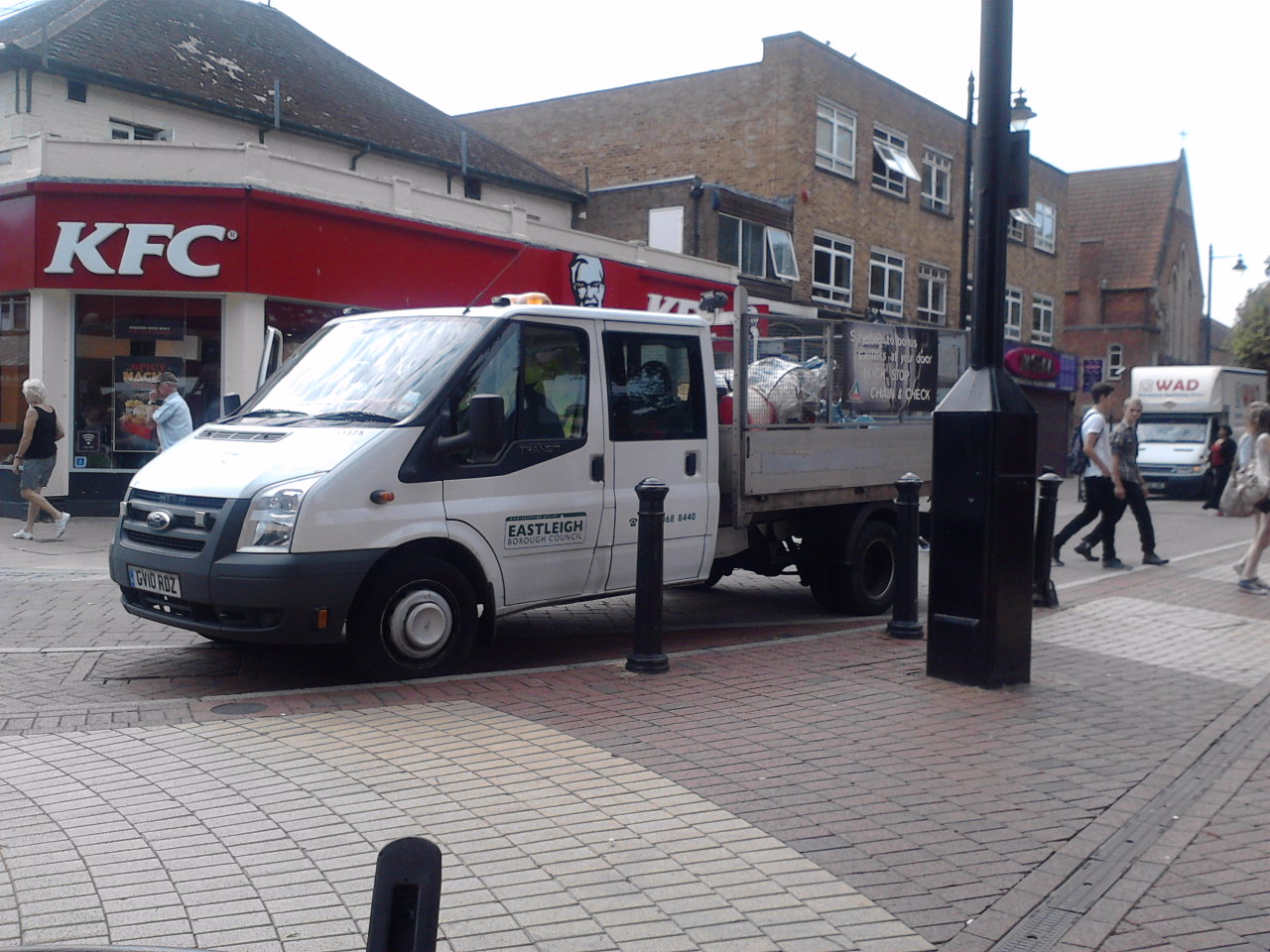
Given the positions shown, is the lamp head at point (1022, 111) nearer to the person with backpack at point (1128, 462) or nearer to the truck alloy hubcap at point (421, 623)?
the person with backpack at point (1128, 462)

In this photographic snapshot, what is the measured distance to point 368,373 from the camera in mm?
6984

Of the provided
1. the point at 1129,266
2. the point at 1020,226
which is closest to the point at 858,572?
the point at 1020,226

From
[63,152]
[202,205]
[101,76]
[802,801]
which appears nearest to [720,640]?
[802,801]

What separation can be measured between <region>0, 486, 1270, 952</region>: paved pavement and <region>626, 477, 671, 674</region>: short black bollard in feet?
0.42

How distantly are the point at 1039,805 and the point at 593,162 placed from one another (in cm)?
2834

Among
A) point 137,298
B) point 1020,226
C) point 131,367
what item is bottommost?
point 131,367

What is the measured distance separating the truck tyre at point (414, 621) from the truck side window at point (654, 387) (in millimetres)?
1495

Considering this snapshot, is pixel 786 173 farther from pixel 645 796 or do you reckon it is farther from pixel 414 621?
pixel 645 796

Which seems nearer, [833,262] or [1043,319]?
[833,262]

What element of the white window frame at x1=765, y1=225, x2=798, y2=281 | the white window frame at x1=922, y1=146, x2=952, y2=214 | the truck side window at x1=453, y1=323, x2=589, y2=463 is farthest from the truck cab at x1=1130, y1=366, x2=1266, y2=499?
the truck side window at x1=453, y1=323, x2=589, y2=463

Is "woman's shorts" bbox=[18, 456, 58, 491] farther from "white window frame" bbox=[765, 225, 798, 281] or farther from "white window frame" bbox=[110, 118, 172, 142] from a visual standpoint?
"white window frame" bbox=[765, 225, 798, 281]

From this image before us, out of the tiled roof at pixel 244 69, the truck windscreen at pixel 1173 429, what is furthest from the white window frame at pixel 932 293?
the tiled roof at pixel 244 69

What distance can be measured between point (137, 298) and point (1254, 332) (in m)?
38.2

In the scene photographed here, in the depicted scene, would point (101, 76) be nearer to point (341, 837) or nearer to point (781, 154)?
point (781, 154)
